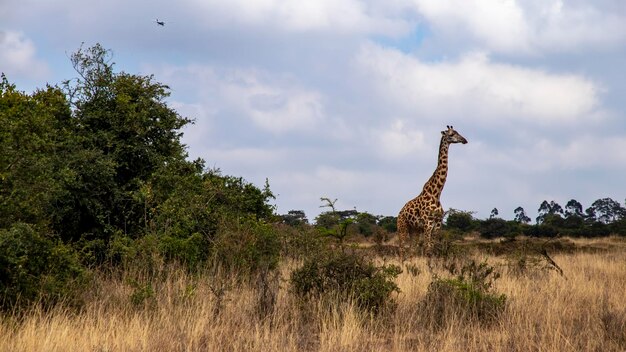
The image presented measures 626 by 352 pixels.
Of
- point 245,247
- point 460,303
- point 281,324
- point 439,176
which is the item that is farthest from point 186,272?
point 439,176

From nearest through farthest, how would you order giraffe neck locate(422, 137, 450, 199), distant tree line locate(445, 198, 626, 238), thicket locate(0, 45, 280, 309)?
thicket locate(0, 45, 280, 309)
giraffe neck locate(422, 137, 450, 199)
distant tree line locate(445, 198, 626, 238)

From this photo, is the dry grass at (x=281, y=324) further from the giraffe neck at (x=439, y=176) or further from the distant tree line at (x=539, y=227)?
the distant tree line at (x=539, y=227)

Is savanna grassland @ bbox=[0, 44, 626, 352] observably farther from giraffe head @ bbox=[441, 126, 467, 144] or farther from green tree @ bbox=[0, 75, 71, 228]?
giraffe head @ bbox=[441, 126, 467, 144]

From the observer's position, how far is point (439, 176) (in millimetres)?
21672

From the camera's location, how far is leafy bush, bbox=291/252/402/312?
36.4 feet

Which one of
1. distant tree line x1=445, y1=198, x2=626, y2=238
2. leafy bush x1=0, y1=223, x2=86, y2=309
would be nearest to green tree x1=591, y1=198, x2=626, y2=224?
distant tree line x1=445, y1=198, x2=626, y2=238

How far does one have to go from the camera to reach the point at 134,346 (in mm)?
8406

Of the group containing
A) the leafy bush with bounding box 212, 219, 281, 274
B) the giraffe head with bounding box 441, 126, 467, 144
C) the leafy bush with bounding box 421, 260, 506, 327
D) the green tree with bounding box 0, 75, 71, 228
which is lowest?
the leafy bush with bounding box 421, 260, 506, 327

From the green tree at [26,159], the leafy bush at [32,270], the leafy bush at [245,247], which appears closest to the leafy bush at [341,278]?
the leafy bush at [245,247]

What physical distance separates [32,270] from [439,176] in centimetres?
1350

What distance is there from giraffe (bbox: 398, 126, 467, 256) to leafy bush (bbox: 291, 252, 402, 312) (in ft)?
27.3

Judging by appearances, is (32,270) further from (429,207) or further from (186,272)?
(429,207)

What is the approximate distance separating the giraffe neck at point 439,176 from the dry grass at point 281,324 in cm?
904

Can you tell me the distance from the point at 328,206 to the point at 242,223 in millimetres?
2033
